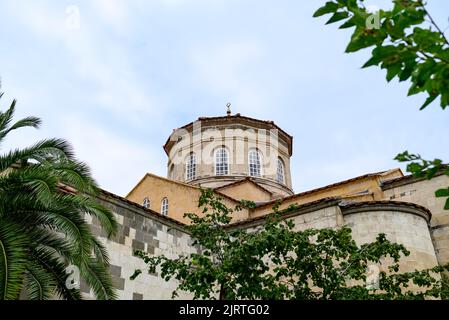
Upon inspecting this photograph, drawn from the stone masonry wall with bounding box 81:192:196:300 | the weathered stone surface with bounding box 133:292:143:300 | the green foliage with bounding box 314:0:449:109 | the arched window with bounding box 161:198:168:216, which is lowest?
the green foliage with bounding box 314:0:449:109

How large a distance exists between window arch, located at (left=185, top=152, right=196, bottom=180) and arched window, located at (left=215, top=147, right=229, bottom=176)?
3.67ft

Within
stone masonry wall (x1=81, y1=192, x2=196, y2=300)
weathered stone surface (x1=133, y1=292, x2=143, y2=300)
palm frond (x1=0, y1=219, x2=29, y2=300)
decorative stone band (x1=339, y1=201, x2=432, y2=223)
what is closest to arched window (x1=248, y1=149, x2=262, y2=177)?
stone masonry wall (x1=81, y1=192, x2=196, y2=300)

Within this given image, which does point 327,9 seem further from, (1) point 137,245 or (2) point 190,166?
(2) point 190,166

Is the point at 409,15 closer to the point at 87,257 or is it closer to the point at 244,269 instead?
the point at 244,269

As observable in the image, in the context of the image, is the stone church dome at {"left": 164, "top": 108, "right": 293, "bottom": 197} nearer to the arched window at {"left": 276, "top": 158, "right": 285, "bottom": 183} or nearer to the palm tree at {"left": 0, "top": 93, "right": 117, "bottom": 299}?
the arched window at {"left": 276, "top": 158, "right": 285, "bottom": 183}

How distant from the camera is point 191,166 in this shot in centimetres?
2105

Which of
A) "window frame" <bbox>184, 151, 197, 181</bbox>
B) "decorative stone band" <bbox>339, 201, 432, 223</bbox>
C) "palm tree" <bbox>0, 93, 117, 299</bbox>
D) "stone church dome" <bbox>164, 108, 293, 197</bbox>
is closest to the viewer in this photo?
"palm tree" <bbox>0, 93, 117, 299</bbox>

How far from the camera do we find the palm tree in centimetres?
634

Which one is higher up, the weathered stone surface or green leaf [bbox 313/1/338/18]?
the weathered stone surface

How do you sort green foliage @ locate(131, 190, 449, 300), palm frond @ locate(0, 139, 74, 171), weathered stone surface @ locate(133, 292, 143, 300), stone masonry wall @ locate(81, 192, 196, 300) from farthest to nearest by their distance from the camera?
weathered stone surface @ locate(133, 292, 143, 300)
stone masonry wall @ locate(81, 192, 196, 300)
palm frond @ locate(0, 139, 74, 171)
green foliage @ locate(131, 190, 449, 300)

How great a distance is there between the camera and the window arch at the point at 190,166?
20.7 m

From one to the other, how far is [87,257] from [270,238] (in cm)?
287

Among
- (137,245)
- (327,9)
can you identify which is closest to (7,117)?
(137,245)
